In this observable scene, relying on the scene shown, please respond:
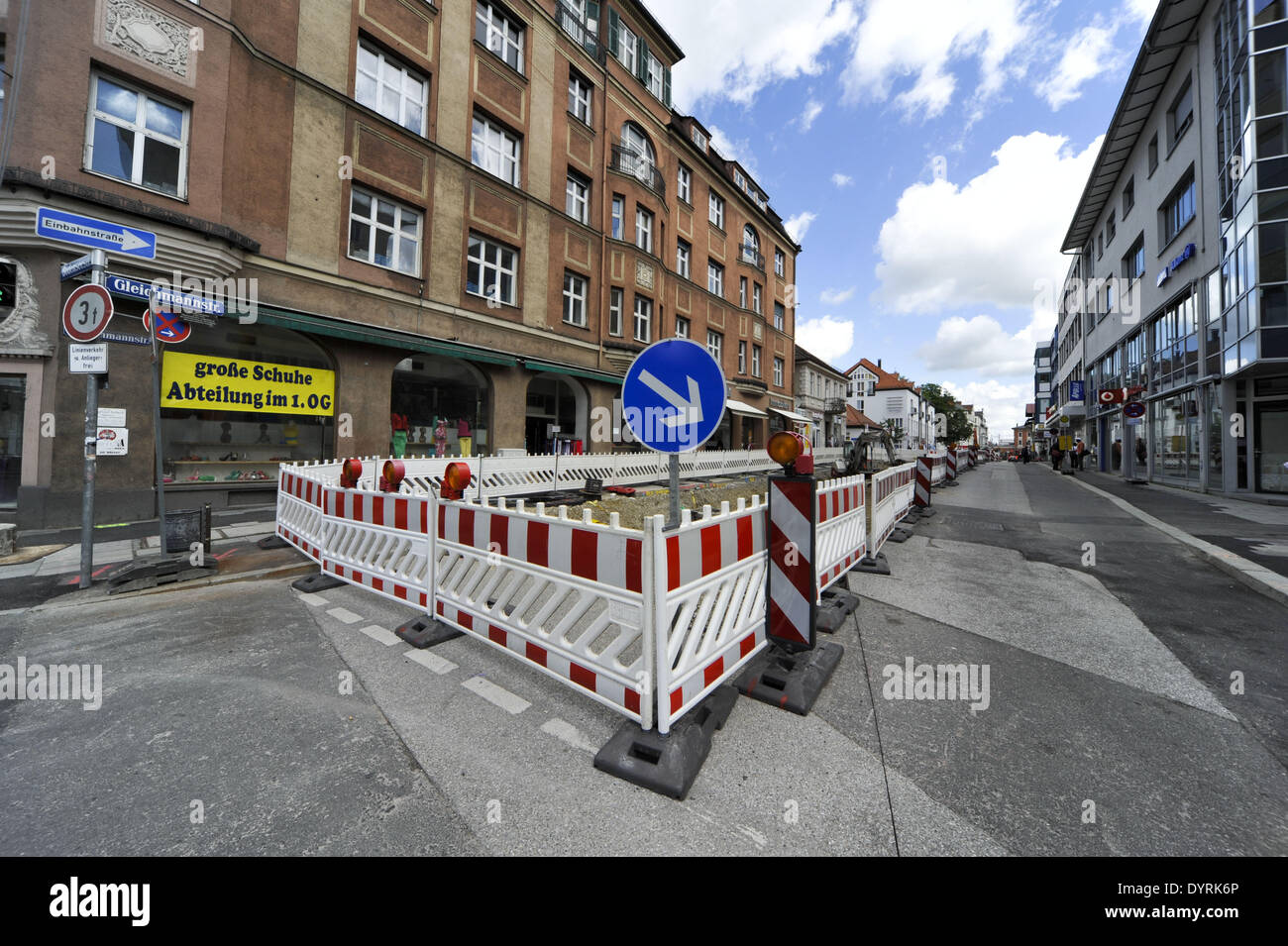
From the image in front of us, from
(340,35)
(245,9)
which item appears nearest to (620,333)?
(340,35)

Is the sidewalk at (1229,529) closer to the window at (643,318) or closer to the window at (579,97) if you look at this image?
the window at (643,318)

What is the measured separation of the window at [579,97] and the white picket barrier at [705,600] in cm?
1891

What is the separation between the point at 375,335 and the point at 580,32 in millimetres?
14401

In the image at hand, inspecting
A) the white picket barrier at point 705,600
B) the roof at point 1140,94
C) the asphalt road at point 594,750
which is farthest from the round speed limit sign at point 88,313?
the roof at point 1140,94

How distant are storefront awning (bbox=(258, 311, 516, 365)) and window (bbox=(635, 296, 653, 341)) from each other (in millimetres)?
7612

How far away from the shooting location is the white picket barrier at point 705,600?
102 inches

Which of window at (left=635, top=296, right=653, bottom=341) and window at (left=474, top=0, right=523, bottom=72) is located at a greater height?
window at (left=474, top=0, right=523, bottom=72)

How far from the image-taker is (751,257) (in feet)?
95.6

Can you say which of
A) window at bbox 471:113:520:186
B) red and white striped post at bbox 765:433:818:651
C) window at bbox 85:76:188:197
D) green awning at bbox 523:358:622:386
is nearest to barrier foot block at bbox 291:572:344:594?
red and white striped post at bbox 765:433:818:651

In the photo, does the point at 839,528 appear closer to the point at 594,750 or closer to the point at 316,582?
the point at 594,750

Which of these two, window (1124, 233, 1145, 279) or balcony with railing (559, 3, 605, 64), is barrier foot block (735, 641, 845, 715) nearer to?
balcony with railing (559, 3, 605, 64)

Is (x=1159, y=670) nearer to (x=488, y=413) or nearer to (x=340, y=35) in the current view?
(x=488, y=413)

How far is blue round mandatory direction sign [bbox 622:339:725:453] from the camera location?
3.00 meters
